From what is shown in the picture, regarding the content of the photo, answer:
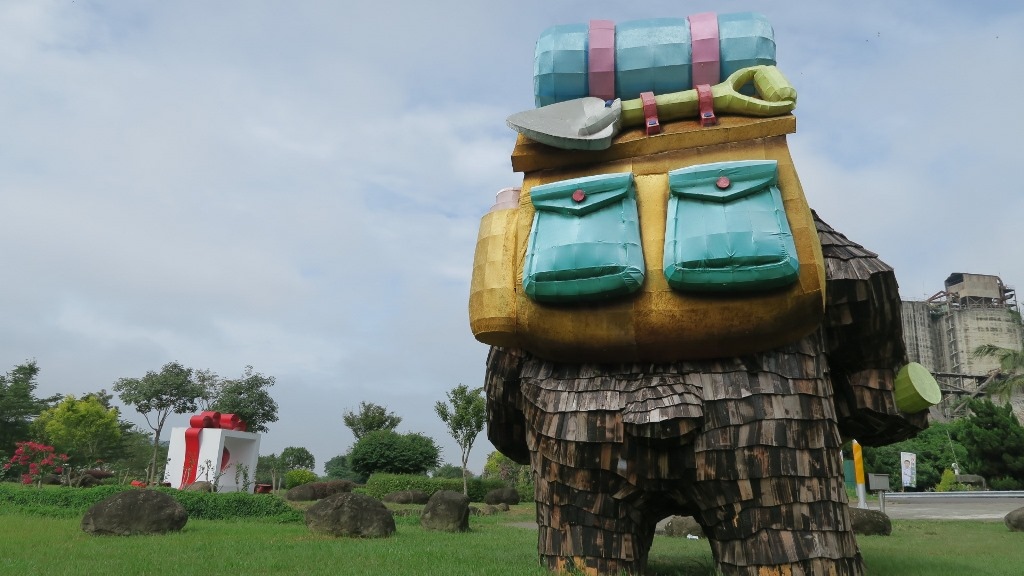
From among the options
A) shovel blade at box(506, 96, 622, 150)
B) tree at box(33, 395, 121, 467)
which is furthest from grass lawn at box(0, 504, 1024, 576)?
tree at box(33, 395, 121, 467)

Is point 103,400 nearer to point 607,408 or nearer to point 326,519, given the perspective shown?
point 326,519

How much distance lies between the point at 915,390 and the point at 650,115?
339 cm

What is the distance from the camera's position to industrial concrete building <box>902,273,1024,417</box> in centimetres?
5703

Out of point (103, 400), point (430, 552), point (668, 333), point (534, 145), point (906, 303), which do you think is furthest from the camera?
point (906, 303)

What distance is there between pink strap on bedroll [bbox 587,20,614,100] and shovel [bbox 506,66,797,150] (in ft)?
0.88

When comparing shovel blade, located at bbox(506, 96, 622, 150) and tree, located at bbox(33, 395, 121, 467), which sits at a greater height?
shovel blade, located at bbox(506, 96, 622, 150)

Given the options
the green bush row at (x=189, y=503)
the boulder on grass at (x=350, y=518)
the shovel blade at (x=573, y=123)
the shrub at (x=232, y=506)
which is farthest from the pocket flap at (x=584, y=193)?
the green bush row at (x=189, y=503)

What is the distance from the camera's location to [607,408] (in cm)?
605

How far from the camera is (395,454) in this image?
25.5m

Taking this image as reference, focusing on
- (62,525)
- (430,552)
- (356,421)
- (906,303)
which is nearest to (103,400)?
(356,421)

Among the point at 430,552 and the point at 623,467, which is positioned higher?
the point at 623,467

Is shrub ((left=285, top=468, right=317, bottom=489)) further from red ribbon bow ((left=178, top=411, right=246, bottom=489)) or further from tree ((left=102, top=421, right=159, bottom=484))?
tree ((left=102, top=421, right=159, bottom=484))

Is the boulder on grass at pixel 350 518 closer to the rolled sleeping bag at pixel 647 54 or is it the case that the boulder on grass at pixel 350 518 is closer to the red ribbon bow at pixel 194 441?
the rolled sleeping bag at pixel 647 54

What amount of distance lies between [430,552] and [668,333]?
469 centimetres
